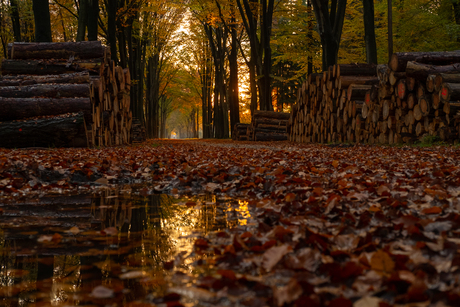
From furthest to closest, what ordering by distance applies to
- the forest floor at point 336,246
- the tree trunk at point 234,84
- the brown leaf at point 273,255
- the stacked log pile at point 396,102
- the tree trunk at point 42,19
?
1. the tree trunk at point 234,84
2. the tree trunk at point 42,19
3. the stacked log pile at point 396,102
4. the brown leaf at point 273,255
5. the forest floor at point 336,246

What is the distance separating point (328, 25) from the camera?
13.1m

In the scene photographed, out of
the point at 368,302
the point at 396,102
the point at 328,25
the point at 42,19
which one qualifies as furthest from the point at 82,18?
the point at 368,302

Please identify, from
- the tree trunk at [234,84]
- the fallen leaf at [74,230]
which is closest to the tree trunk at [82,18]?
the tree trunk at [234,84]

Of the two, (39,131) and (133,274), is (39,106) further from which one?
(133,274)

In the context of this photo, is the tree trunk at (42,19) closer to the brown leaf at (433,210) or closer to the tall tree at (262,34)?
the tall tree at (262,34)

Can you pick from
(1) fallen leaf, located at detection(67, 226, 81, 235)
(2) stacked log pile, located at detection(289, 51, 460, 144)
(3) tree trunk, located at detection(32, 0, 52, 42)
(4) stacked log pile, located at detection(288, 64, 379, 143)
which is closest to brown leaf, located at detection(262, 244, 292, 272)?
(1) fallen leaf, located at detection(67, 226, 81, 235)

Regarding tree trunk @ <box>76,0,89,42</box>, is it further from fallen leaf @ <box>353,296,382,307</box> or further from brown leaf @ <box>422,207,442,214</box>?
fallen leaf @ <box>353,296,382,307</box>

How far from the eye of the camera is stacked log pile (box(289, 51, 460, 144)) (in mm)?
8523

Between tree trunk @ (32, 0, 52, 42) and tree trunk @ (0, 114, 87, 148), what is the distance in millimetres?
4301

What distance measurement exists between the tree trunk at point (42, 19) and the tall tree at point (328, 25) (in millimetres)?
8766

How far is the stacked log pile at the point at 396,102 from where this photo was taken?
852 centimetres

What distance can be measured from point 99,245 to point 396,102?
971 cm

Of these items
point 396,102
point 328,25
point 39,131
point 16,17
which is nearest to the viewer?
point 39,131

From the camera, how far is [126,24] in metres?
17.4
